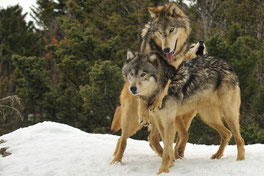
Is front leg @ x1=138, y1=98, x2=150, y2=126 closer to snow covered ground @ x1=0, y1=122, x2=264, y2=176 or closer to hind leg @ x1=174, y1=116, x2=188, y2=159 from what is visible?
snow covered ground @ x1=0, y1=122, x2=264, y2=176

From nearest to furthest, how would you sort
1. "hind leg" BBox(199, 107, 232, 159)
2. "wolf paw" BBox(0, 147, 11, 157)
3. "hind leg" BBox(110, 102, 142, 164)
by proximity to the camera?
"hind leg" BBox(110, 102, 142, 164)
"hind leg" BBox(199, 107, 232, 159)
"wolf paw" BBox(0, 147, 11, 157)

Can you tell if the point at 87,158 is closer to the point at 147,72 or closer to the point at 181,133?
the point at 181,133

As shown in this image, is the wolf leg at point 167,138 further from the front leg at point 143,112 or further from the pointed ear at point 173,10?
the pointed ear at point 173,10

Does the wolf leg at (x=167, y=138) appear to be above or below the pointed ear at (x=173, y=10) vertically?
below

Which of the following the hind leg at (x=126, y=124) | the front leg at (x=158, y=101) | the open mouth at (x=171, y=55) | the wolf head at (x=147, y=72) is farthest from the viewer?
the hind leg at (x=126, y=124)

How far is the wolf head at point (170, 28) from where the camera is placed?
5.14 meters

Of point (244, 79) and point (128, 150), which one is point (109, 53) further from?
point (128, 150)

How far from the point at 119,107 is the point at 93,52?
40.2ft

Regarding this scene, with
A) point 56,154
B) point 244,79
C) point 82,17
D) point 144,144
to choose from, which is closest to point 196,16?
point 82,17

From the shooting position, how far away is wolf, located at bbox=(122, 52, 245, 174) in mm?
5059

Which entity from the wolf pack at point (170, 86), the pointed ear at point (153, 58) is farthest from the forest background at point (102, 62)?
the pointed ear at point (153, 58)

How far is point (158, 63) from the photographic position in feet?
16.8

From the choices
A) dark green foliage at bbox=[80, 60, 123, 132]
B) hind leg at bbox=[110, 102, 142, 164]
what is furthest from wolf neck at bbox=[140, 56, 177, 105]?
dark green foliage at bbox=[80, 60, 123, 132]

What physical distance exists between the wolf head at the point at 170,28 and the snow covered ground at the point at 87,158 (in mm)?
1800
